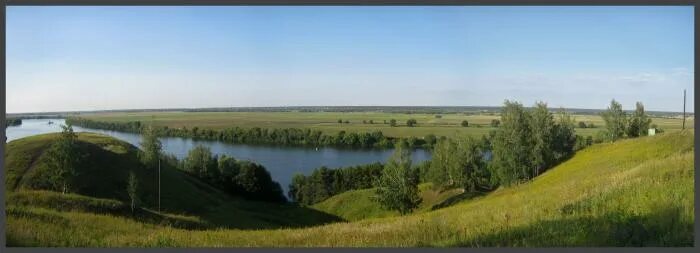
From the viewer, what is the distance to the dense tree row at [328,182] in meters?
45.6

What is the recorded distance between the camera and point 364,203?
136ft

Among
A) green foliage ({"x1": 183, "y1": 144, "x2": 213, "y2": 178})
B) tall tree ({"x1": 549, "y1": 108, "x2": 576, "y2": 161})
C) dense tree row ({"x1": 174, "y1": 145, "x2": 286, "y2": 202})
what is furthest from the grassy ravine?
tall tree ({"x1": 549, "y1": 108, "x2": 576, "y2": 161})

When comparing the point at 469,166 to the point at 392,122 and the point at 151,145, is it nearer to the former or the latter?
the point at 392,122

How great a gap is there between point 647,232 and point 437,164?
32.9m

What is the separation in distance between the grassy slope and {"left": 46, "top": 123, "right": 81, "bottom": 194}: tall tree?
5.60 feet

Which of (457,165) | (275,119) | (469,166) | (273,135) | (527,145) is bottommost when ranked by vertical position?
(469,166)

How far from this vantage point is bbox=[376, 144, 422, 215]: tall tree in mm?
32125

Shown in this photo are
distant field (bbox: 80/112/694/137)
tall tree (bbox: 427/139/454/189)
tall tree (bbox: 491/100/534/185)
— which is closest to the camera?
distant field (bbox: 80/112/694/137)

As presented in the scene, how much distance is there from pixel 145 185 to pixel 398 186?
56.9ft

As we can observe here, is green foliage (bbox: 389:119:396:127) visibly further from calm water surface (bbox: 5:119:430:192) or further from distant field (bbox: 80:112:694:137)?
calm water surface (bbox: 5:119:430:192)

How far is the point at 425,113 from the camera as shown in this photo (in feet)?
74.6

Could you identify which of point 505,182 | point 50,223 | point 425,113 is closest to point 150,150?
point 425,113

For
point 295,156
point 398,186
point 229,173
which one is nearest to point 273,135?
point 398,186

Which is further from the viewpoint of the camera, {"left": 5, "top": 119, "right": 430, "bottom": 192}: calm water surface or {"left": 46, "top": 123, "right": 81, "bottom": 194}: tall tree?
{"left": 5, "top": 119, "right": 430, "bottom": 192}: calm water surface
